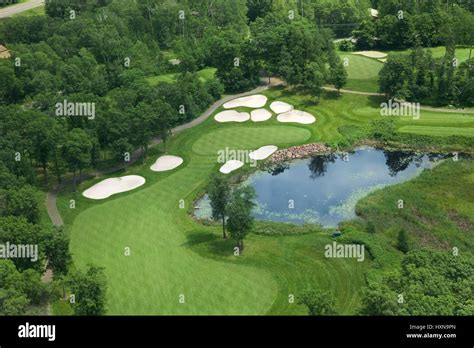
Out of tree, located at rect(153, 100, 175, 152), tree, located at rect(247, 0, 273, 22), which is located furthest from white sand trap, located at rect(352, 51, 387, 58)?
tree, located at rect(153, 100, 175, 152)

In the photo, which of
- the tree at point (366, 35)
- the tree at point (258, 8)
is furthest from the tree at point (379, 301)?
the tree at point (258, 8)

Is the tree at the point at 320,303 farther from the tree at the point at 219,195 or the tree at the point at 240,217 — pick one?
the tree at the point at 219,195

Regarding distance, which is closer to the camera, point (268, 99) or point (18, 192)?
point (18, 192)

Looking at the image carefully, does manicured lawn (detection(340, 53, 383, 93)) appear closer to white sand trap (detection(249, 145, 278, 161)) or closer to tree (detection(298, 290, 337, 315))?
white sand trap (detection(249, 145, 278, 161))

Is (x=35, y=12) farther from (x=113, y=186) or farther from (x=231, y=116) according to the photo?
(x=113, y=186)

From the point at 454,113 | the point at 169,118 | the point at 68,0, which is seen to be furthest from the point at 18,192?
the point at 68,0

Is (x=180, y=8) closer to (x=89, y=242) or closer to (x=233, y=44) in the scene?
(x=233, y=44)
